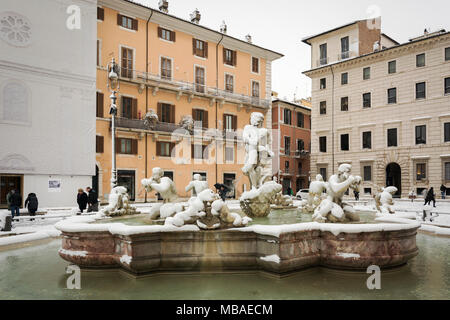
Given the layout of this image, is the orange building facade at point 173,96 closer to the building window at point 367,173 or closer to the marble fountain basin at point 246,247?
the building window at point 367,173

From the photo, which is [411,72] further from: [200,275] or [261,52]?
[200,275]

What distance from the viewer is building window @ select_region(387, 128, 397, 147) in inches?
1156

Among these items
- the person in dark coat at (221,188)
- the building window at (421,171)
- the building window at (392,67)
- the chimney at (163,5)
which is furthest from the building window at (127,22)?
the building window at (421,171)

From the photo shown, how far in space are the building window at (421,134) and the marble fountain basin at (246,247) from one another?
26.7 meters

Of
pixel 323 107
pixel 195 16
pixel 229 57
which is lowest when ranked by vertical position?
pixel 323 107

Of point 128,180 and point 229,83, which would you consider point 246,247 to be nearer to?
point 128,180

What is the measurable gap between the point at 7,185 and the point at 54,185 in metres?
2.28

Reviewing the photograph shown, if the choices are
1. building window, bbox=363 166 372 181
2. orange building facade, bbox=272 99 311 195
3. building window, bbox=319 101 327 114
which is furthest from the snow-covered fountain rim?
orange building facade, bbox=272 99 311 195

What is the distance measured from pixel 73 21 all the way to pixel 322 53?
81.0 feet

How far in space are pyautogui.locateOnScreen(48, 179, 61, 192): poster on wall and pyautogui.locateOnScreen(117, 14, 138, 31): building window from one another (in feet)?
41.2

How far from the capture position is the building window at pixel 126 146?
2444 centimetres

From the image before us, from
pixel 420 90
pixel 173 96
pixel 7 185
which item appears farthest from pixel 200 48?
pixel 420 90

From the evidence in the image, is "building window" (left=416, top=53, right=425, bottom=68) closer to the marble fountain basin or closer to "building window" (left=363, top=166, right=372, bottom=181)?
"building window" (left=363, top=166, right=372, bottom=181)

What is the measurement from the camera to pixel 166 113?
27141 millimetres
